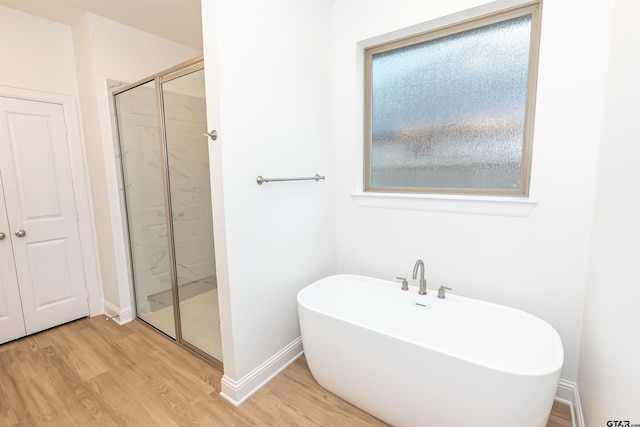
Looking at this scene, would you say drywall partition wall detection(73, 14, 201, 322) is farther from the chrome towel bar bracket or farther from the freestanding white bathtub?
the freestanding white bathtub

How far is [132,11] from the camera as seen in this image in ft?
7.53

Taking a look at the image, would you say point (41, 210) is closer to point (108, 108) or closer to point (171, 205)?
point (108, 108)

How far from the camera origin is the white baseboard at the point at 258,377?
1.71 m

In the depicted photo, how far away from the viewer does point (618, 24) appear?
1.27m

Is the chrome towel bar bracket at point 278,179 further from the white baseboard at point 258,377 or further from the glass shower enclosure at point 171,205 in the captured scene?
the white baseboard at point 258,377

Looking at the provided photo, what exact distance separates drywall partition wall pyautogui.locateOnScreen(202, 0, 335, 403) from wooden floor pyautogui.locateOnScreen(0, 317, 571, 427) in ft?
0.53

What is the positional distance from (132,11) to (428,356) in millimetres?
3127

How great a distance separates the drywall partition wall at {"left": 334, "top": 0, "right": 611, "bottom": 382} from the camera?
1.46 metres

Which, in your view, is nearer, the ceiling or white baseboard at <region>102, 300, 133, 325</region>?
→ the ceiling

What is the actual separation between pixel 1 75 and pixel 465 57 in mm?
3313

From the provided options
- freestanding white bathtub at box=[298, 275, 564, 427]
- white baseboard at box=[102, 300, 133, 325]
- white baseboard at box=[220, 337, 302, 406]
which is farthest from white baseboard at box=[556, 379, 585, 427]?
white baseboard at box=[102, 300, 133, 325]

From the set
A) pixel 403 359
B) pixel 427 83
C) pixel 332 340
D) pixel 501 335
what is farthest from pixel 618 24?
pixel 332 340

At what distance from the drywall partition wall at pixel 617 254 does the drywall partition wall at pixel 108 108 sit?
3209mm

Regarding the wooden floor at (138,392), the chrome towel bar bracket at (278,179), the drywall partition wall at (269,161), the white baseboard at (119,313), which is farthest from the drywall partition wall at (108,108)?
the chrome towel bar bracket at (278,179)
